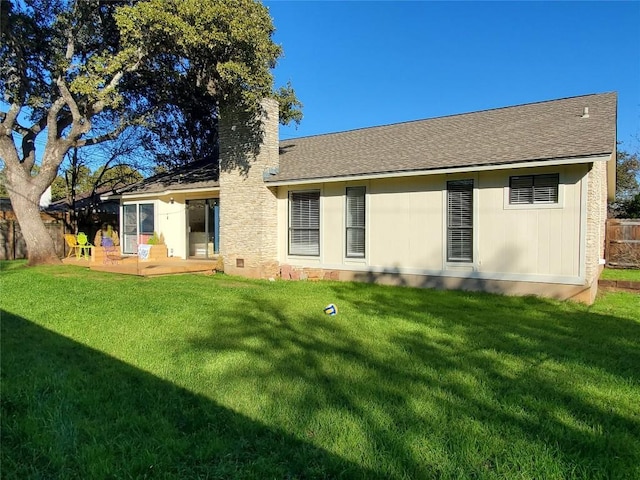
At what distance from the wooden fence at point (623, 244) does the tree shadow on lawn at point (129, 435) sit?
1456cm

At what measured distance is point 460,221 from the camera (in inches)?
379

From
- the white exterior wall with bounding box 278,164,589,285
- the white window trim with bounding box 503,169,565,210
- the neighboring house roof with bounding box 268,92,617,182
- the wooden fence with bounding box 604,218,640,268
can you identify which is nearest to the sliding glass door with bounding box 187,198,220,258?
the neighboring house roof with bounding box 268,92,617,182

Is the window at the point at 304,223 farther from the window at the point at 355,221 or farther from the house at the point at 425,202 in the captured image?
the window at the point at 355,221

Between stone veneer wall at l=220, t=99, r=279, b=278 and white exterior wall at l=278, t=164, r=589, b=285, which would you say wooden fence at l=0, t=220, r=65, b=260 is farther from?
white exterior wall at l=278, t=164, r=589, b=285

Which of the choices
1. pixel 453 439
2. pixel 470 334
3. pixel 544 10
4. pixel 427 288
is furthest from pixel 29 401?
pixel 544 10

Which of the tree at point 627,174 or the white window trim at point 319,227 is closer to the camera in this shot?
the white window trim at point 319,227

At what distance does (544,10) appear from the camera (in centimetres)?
1106

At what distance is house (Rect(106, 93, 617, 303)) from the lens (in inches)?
335

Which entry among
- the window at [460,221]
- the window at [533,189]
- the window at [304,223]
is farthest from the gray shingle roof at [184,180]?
the window at [533,189]

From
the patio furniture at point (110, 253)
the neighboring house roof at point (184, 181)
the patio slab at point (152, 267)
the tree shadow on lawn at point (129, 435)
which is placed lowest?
the tree shadow on lawn at point (129, 435)

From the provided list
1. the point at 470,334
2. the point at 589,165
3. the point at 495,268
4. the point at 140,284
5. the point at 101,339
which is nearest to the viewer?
the point at 101,339

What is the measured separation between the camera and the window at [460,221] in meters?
9.53

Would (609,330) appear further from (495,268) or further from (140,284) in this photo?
(140,284)

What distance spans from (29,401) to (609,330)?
6.96 metres
